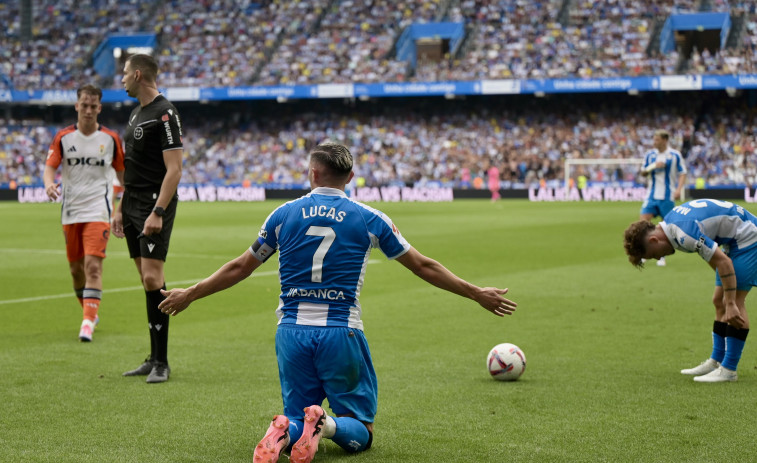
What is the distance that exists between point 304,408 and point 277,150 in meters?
48.1

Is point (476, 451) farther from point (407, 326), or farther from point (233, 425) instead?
point (407, 326)

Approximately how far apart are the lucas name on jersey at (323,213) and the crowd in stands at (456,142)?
132 ft

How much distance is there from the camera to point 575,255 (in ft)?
58.1

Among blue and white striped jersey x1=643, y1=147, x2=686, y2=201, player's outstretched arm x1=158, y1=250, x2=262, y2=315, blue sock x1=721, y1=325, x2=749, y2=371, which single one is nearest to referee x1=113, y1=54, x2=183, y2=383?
player's outstretched arm x1=158, y1=250, x2=262, y2=315

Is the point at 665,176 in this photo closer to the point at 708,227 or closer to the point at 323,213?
the point at 708,227

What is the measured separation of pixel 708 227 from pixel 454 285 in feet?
8.80

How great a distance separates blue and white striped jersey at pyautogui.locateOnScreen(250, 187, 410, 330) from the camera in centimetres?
479

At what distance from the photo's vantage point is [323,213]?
478cm

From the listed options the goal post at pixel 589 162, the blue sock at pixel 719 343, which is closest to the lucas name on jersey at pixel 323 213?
the blue sock at pixel 719 343

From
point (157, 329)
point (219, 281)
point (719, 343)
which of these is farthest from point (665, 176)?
point (219, 281)

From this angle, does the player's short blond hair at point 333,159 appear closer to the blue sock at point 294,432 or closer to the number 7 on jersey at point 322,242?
the number 7 on jersey at point 322,242

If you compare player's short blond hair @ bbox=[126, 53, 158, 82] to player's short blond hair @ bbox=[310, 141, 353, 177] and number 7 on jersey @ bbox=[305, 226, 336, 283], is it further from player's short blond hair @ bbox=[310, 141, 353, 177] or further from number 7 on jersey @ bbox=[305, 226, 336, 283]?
number 7 on jersey @ bbox=[305, 226, 336, 283]

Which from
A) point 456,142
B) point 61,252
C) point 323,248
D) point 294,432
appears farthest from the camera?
point 456,142

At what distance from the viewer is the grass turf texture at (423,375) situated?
17.0 feet
